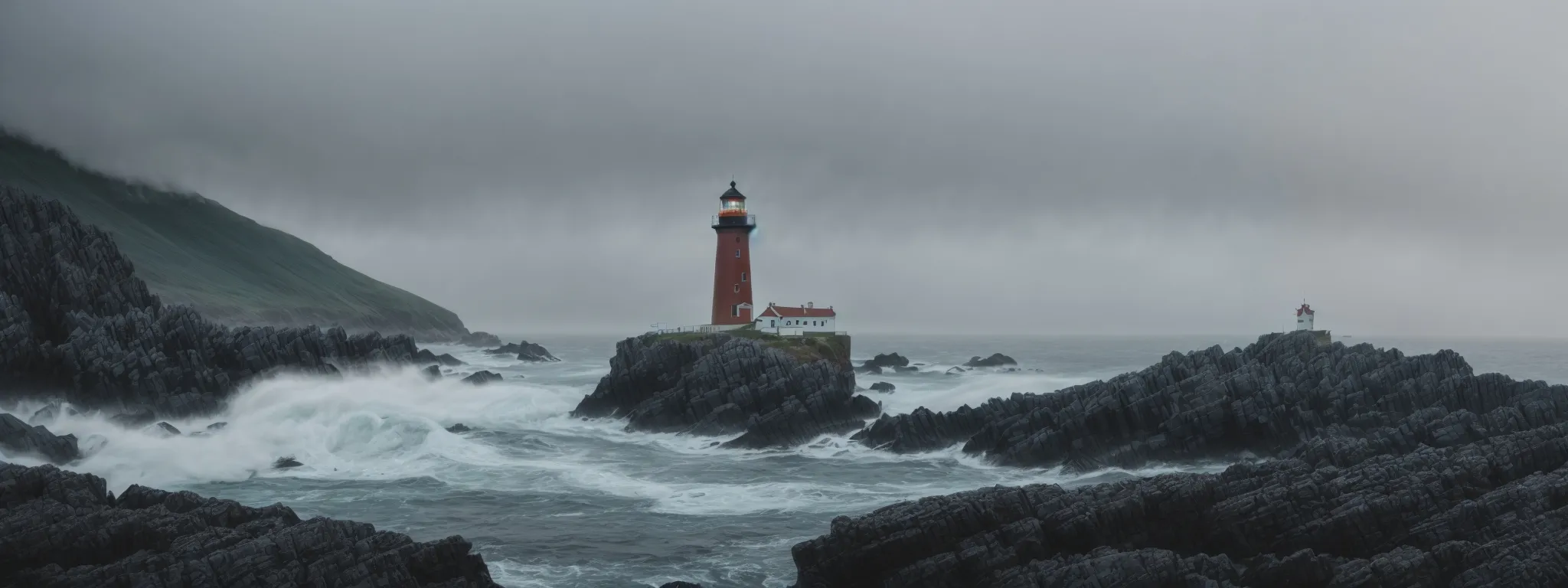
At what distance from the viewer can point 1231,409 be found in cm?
3975

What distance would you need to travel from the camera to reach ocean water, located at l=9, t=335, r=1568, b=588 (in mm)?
28000

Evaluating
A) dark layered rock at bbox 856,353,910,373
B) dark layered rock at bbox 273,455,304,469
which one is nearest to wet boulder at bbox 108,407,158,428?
dark layered rock at bbox 273,455,304,469

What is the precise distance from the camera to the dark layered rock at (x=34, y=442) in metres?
37.2

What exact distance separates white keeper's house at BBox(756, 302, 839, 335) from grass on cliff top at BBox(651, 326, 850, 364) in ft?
8.08

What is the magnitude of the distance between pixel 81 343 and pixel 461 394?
20.8 meters

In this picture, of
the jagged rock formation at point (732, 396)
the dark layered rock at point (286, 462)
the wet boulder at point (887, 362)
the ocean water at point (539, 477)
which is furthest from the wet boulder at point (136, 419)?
the wet boulder at point (887, 362)

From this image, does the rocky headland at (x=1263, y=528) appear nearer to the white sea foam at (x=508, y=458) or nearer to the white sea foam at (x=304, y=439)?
→ the white sea foam at (x=508, y=458)

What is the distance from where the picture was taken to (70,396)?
155 feet

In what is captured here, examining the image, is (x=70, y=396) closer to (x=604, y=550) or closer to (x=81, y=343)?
(x=81, y=343)

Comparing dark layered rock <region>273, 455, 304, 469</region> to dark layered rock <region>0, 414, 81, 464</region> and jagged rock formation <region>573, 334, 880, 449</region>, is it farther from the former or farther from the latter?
jagged rock formation <region>573, 334, 880, 449</region>

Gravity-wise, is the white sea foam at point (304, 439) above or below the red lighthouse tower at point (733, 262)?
below

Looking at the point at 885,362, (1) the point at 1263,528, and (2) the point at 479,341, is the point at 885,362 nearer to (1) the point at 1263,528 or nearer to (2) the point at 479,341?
(1) the point at 1263,528

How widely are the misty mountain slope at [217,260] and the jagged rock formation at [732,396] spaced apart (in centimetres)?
8030

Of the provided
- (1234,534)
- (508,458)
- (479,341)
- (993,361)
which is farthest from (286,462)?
(479,341)
